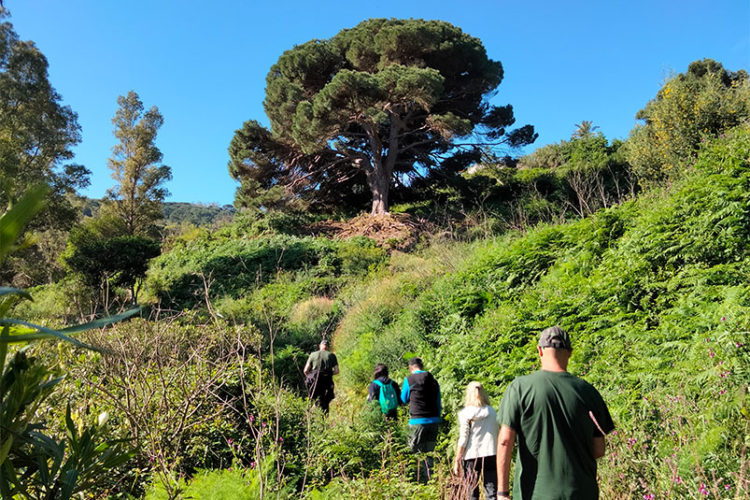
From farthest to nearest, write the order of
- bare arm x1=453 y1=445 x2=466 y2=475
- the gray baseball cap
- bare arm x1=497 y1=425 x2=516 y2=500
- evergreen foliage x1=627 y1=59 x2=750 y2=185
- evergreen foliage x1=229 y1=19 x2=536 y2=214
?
evergreen foliage x1=229 y1=19 x2=536 y2=214, evergreen foliage x1=627 y1=59 x2=750 y2=185, bare arm x1=453 y1=445 x2=466 y2=475, the gray baseball cap, bare arm x1=497 y1=425 x2=516 y2=500

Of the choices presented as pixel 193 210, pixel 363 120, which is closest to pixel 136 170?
pixel 363 120

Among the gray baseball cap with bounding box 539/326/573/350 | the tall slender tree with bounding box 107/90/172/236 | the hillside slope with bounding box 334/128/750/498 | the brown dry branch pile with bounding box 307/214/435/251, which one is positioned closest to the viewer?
the gray baseball cap with bounding box 539/326/573/350

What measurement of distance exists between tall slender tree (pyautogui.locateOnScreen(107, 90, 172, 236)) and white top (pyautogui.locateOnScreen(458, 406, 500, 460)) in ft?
105

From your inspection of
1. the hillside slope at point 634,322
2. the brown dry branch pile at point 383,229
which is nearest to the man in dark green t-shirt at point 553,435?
the hillside slope at point 634,322

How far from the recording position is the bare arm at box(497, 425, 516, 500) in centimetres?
241

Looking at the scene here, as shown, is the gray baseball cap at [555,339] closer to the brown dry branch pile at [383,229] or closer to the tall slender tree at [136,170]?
the brown dry branch pile at [383,229]

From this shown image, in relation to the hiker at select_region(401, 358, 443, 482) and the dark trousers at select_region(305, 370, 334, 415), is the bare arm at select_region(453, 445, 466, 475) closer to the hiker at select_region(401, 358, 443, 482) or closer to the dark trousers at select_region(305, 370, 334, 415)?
the hiker at select_region(401, 358, 443, 482)

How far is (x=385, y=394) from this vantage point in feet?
17.9

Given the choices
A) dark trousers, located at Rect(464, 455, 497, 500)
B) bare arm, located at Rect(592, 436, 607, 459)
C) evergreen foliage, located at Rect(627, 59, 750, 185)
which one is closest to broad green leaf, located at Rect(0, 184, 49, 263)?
bare arm, located at Rect(592, 436, 607, 459)

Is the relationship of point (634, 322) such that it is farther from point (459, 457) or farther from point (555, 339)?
point (555, 339)

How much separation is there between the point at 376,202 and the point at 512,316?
15.5m

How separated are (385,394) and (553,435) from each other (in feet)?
10.9

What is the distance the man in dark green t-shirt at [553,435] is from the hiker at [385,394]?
120 inches

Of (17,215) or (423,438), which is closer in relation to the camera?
(17,215)
